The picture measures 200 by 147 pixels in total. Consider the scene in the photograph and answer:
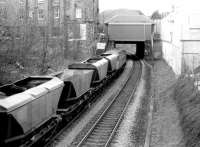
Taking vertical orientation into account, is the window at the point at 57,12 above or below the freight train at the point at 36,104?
above

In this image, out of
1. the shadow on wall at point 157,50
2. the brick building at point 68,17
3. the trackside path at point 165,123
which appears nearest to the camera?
the trackside path at point 165,123

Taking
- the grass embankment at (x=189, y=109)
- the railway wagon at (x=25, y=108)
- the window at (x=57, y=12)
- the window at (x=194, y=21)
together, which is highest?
the window at (x=57, y=12)

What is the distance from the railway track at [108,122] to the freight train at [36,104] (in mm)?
1460

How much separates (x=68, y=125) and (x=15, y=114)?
673cm

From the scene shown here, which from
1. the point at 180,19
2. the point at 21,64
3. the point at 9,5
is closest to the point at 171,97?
the point at 180,19

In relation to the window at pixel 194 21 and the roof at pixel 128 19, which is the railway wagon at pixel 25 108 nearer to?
the window at pixel 194 21

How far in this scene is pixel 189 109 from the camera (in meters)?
15.3

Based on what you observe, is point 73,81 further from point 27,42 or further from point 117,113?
point 27,42

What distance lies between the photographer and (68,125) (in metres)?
16.0

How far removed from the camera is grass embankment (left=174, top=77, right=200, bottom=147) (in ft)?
39.8

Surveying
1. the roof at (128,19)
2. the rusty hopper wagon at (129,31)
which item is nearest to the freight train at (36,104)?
the rusty hopper wagon at (129,31)

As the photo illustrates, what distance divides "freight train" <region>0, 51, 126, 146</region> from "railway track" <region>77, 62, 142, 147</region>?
146 cm

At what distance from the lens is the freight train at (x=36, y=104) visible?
372 inches

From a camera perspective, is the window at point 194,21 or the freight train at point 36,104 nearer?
the freight train at point 36,104
